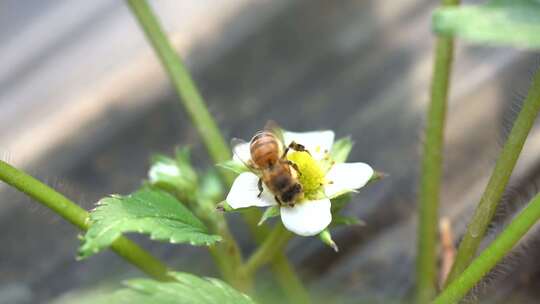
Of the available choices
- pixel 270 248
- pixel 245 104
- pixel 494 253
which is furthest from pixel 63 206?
pixel 245 104

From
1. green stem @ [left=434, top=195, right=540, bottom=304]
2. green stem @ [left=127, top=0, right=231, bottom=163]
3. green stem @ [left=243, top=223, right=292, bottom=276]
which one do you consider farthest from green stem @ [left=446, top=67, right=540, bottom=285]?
green stem @ [left=127, top=0, right=231, bottom=163]

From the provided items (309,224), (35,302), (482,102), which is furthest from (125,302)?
(482,102)

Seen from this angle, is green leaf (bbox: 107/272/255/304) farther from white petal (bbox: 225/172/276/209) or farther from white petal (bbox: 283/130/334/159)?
white petal (bbox: 283/130/334/159)

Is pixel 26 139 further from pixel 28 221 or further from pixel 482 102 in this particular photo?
pixel 482 102

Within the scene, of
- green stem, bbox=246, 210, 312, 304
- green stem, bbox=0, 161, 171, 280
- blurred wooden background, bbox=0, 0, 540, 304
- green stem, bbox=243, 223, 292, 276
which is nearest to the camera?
green stem, bbox=0, 161, 171, 280

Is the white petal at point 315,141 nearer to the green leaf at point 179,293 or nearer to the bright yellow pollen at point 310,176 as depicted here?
the bright yellow pollen at point 310,176
